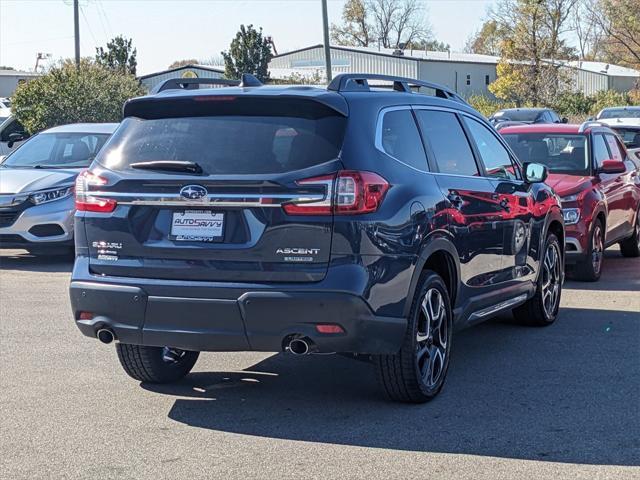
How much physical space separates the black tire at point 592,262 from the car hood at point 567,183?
0.42 meters

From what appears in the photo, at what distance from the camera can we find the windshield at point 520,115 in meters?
32.2

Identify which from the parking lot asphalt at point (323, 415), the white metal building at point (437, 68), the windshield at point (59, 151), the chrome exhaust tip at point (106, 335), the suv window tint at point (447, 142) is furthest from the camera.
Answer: the white metal building at point (437, 68)

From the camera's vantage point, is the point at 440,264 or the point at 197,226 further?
the point at 440,264

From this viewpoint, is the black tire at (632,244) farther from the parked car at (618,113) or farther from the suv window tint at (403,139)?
the parked car at (618,113)

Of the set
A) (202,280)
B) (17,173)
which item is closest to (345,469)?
(202,280)

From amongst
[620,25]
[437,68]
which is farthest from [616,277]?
[437,68]

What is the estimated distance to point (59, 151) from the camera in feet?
47.0

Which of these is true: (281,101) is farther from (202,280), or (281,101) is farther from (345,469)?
(345,469)

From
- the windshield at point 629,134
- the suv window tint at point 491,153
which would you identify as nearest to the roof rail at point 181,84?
the suv window tint at point 491,153

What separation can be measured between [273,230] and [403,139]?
1.21 m

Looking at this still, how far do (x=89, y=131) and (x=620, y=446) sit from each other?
34.6 feet

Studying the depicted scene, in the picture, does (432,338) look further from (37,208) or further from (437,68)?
(437,68)

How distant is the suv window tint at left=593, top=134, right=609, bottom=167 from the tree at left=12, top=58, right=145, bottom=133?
17882 mm

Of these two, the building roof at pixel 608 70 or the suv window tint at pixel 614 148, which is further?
the building roof at pixel 608 70
